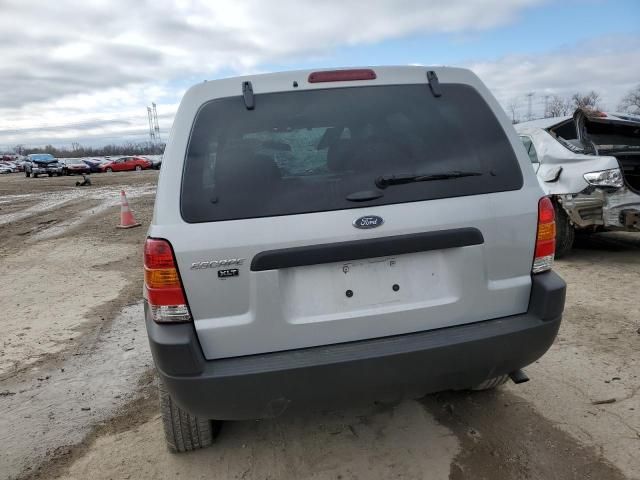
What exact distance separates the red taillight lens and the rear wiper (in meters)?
0.52

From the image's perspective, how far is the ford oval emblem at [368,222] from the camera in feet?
6.76

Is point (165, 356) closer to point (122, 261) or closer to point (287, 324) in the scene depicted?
point (287, 324)

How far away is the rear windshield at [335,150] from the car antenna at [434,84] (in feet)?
0.08

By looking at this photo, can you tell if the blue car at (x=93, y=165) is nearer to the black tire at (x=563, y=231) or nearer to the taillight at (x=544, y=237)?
the black tire at (x=563, y=231)

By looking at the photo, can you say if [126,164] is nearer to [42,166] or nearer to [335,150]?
[42,166]

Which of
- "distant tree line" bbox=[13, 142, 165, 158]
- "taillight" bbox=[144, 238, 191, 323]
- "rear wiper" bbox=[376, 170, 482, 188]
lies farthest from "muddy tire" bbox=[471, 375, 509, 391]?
"distant tree line" bbox=[13, 142, 165, 158]

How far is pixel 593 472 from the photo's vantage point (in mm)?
2336

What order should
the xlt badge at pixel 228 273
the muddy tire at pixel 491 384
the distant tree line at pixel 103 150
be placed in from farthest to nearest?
the distant tree line at pixel 103 150 < the muddy tire at pixel 491 384 < the xlt badge at pixel 228 273

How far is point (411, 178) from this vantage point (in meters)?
2.16

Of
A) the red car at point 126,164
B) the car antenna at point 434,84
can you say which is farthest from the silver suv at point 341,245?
the red car at point 126,164

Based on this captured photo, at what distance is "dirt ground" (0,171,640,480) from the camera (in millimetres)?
2482

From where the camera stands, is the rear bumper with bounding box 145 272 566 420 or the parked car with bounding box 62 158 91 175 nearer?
the rear bumper with bounding box 145 272 566 420

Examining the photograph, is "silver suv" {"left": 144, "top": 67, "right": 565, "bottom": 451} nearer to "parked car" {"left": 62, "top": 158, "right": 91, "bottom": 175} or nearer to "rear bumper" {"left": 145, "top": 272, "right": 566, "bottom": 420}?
"rear bumper" {"left": 145, "top": 272, "right": 566, "bottom": 420}

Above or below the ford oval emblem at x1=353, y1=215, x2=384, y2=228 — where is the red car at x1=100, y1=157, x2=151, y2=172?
below
